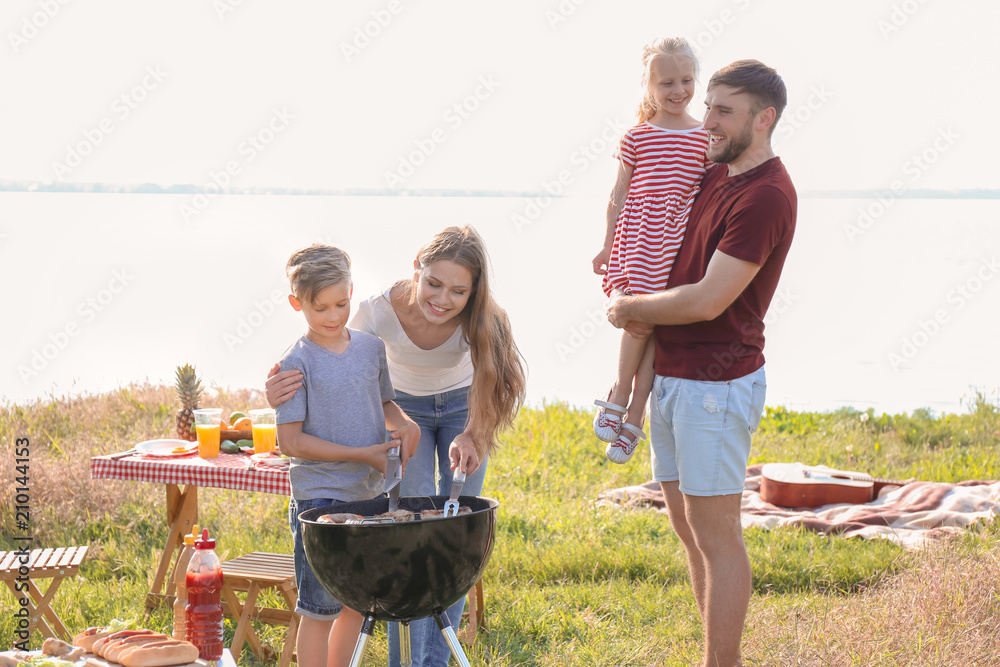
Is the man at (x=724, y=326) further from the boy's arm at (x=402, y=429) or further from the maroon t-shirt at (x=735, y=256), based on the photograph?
the boy's arm at (x=402, y=429)

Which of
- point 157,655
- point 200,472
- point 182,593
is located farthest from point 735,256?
point 182,593

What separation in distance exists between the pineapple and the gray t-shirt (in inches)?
71.0

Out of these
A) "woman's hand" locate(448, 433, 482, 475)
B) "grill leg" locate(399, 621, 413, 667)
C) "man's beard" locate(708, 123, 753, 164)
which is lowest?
"grill leg" locate(399, 621, 413, 667)

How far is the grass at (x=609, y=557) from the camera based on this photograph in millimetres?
3471

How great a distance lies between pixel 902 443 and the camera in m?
7.14

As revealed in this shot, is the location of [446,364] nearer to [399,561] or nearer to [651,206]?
[651,206]

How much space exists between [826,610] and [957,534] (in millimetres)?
1363

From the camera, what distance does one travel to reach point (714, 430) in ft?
9.85

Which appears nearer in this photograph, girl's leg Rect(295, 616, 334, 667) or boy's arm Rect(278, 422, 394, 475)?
boy's arm Rect(278, 422, 394, 475)

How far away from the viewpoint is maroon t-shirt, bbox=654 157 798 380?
2842mm

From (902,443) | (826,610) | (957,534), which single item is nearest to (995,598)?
(826,610)

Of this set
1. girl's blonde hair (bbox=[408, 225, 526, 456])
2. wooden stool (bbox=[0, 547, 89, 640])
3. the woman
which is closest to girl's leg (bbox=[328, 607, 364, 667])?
the woman

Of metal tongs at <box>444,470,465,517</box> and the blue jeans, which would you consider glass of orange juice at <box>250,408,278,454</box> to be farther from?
metal tongs at <box>444,470,465,517</box>

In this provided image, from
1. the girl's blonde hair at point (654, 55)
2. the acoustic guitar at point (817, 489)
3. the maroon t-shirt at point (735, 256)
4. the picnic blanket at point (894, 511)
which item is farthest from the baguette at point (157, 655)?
the acoustic guitar at point (817, 489)
